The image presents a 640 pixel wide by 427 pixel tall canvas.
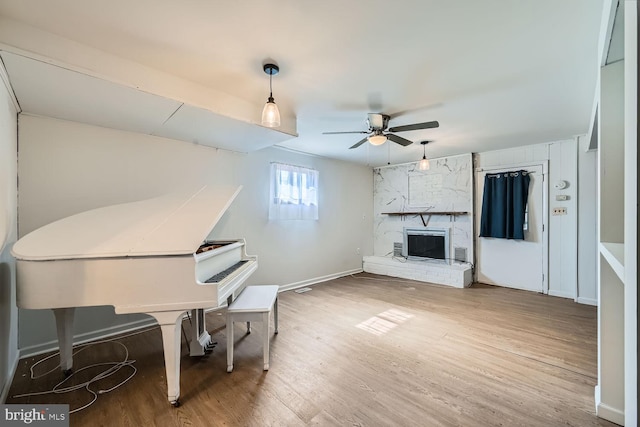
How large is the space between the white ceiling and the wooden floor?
2.27m

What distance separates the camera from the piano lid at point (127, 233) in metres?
1.60

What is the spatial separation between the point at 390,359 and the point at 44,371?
292 cm

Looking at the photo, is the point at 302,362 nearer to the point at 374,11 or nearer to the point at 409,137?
the point at 374,11

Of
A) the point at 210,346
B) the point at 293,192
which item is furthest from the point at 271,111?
the point at 293,192

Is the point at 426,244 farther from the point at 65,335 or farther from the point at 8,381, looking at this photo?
the point at 8,381

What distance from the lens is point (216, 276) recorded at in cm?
211

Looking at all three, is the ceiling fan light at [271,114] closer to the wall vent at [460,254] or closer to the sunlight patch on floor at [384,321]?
the sunlight patch on floor at [384,321]

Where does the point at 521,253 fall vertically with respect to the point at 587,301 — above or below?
above

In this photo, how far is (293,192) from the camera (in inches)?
179

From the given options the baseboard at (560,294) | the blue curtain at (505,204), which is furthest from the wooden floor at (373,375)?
the blue curtain at (505,204)

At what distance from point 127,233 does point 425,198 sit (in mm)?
5192

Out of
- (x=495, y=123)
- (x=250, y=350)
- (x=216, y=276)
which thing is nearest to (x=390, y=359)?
(x=250, y=350)

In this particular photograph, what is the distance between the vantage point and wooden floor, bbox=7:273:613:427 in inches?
65.2

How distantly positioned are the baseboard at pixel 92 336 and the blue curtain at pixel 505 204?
545 centimetres
